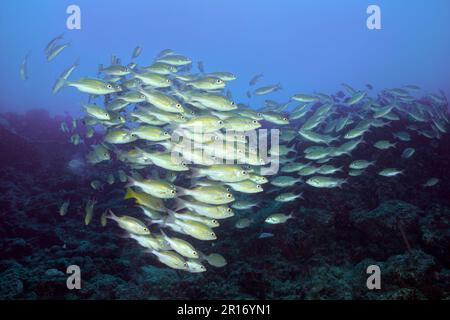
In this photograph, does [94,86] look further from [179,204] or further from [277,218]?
[277,218]

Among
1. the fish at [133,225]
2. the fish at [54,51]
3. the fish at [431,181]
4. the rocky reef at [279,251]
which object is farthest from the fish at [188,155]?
the fish at [54,51]

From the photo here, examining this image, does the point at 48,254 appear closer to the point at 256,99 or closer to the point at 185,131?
the point at 185,131

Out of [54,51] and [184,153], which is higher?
[54,51]

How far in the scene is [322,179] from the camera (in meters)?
6.49

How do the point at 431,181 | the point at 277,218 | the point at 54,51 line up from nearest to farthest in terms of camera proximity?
the point at 277,218, the point at 54,51, the point at 431,181

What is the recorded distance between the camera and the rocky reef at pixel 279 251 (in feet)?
15.2

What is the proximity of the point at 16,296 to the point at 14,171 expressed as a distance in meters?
7.47

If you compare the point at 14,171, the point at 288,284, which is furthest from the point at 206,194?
the point at 14,171

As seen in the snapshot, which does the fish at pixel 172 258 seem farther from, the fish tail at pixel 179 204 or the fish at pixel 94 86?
the fish at pixel 94 86

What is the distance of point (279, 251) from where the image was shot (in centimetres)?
607

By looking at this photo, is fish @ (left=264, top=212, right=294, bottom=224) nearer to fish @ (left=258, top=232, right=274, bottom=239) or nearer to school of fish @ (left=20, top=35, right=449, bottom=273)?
Result: school of fish @ (left=20, top=35, right=449, bottom=273)

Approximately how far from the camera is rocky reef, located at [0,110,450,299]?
4.63 meters

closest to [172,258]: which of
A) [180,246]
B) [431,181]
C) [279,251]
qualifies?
[180,246]

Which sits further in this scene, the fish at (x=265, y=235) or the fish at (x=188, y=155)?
the fish at (x=265, y=235)
